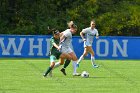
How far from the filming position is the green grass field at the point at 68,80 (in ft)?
57.8

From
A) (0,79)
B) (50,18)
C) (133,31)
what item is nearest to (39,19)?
(50,18)

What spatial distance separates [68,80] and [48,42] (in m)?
13.3

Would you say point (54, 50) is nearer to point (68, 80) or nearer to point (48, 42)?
point (68, 80)

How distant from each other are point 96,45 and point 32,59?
13.6 ft

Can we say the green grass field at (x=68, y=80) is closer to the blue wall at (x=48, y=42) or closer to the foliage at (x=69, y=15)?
the blue wall at (x=48, y=42)

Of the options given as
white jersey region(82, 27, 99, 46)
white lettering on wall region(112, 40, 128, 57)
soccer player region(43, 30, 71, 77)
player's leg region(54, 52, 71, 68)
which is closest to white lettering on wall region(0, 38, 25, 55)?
white lettering on wall region(112, 40, 128, 57)

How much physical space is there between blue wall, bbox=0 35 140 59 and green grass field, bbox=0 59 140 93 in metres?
5.92

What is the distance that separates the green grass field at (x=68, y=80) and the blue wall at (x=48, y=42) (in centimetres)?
592

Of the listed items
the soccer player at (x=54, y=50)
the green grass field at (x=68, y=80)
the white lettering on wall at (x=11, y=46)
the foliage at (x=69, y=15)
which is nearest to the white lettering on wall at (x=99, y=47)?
the white lettering on wall at (x=11, y=46)

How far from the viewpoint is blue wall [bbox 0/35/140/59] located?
109 ft

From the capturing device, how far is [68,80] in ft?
67.1

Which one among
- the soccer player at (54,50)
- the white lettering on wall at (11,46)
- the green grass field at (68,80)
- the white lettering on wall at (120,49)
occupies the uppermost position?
the soccer player at (54,50)

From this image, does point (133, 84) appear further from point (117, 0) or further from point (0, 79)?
point (117, 0)

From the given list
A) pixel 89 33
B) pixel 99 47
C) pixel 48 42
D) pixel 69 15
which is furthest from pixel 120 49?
pixel 69 15
